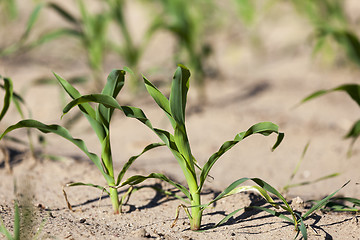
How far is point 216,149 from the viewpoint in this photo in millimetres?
2822

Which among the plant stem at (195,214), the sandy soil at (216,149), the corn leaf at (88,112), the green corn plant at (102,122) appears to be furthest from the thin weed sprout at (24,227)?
the plant stem at (195,214)

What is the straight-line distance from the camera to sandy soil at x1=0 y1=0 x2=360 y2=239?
1.64m

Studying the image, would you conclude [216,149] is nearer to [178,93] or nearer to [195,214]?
[195,214]

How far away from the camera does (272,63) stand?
4969mm

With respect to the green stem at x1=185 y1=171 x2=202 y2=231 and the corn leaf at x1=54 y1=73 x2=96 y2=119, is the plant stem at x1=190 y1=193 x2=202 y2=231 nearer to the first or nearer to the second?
the green stem at x1=185 y1=171 x2=202 y2=231

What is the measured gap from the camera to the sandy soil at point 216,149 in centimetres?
164

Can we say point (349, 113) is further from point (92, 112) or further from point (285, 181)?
point (92, 112)

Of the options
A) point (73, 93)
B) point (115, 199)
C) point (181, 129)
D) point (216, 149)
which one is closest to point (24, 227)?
point (115, 199)

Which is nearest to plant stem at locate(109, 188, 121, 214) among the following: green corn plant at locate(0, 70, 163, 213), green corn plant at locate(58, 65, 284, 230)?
green corn plant at locate(0, 70, 163, 213)

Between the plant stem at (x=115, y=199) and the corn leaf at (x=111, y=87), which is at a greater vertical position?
the corn leaf at (x=111, y=87)

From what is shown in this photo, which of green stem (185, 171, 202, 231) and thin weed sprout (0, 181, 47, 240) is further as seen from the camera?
green stem (185, 171, 202, 231)

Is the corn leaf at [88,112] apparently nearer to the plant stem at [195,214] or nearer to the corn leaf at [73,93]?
the corn leaf at [73,93]

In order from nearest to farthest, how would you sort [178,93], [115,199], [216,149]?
1. [178,93]
2. [115,199]
3. [216,149]

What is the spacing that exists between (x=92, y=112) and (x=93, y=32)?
1726mm
